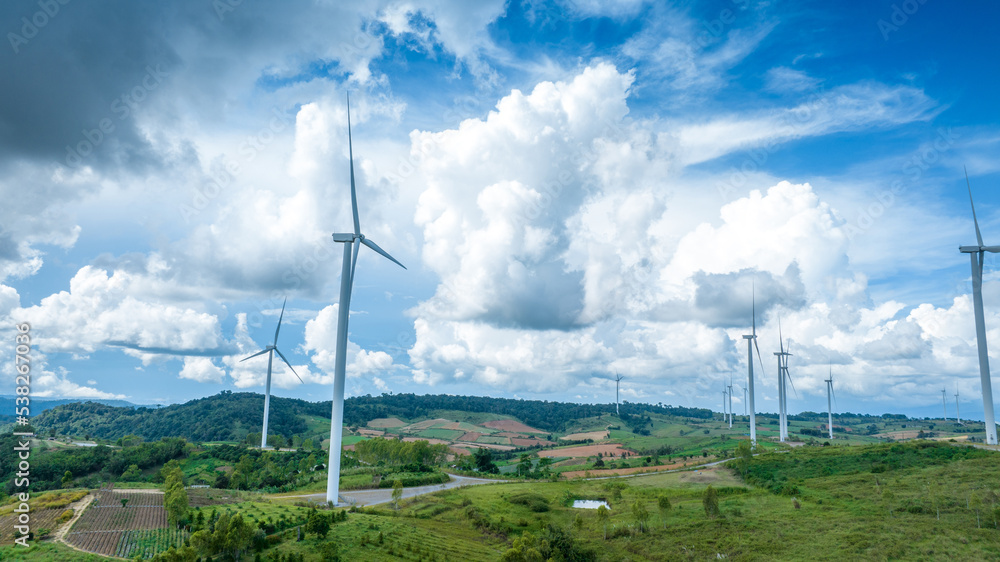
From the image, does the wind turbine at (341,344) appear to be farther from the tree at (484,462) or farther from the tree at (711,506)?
the tree at (484,462)

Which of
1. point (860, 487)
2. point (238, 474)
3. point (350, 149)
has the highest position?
point (350, 149)

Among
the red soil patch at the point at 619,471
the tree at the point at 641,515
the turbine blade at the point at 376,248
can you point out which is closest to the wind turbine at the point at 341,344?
the turbine blade at the point at 376,248

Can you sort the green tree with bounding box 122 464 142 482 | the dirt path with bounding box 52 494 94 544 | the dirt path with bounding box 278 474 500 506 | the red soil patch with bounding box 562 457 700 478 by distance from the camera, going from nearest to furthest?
the dirt path with bounding box 52 494 94 544 → the dirt path with bounding box 278 474 500 506 → the green tree with bounding box 122 464 142 482 → the red soil patch with bounding box 562 457 700 478

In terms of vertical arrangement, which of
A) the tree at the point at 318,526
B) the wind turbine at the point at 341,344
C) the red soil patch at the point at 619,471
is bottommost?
the red soil patch at the point at 619,471

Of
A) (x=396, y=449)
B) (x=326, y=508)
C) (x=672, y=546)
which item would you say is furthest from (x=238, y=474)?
(x=672, y=546)

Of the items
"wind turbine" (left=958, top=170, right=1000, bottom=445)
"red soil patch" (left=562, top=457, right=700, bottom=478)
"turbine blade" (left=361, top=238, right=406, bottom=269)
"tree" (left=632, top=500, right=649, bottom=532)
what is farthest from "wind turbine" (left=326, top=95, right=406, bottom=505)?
"wind turbine" (left=958, top=170, right=1000, bottom=445)

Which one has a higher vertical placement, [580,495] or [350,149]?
[350,149]

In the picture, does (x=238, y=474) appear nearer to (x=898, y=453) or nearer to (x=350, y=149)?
(x=350, y=149)

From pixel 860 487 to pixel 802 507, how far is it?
1967 centimetres

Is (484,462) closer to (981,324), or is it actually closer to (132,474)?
(132,474)

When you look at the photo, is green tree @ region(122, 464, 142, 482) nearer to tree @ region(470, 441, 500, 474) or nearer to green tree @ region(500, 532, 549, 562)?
tree @ region(470, 441, 500, 474)

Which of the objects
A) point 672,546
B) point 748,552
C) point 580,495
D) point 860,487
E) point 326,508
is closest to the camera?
point 748,552

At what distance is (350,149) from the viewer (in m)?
105

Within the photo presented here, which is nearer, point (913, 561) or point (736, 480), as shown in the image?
point (913, 561)
